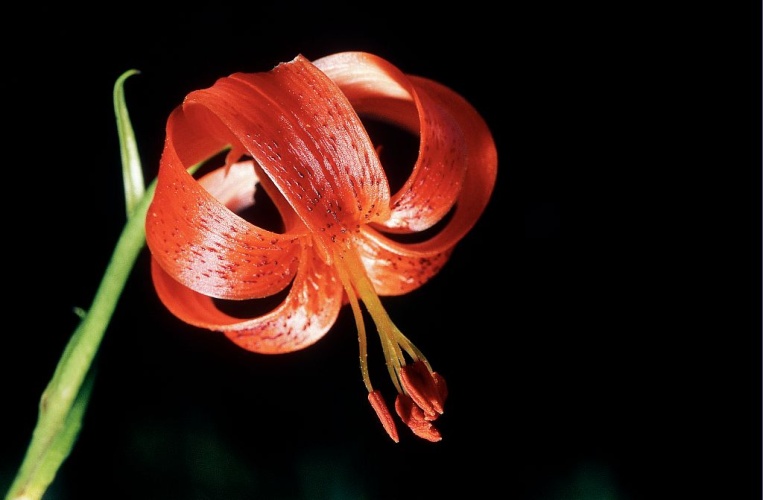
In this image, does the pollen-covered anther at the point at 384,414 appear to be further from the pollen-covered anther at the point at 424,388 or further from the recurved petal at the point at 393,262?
the recurved petal at the point at 393,262

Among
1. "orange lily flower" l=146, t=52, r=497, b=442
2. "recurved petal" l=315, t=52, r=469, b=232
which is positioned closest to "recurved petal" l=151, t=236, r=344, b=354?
"orange lily flower" l=146, t=52, r=497, b=442

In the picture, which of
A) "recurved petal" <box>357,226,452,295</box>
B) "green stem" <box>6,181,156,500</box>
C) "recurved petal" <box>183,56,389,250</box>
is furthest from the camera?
"recurved petal" <box>357,226,452,295</box>

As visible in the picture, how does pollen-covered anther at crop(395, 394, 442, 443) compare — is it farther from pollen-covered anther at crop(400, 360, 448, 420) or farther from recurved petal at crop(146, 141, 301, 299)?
recurved petal at crop(146, 141, 301, 299)

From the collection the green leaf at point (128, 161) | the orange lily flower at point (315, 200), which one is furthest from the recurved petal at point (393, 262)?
the green leaf at point (128, 161)

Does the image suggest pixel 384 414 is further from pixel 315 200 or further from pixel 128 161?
pixel 128 161

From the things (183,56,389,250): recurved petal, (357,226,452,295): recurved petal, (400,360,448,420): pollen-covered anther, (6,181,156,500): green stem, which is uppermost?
(183,56,389,250): recurved petal

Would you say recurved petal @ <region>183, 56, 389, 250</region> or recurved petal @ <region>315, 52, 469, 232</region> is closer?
recurved petal @ <region>183, 56, 389, 250</region>
